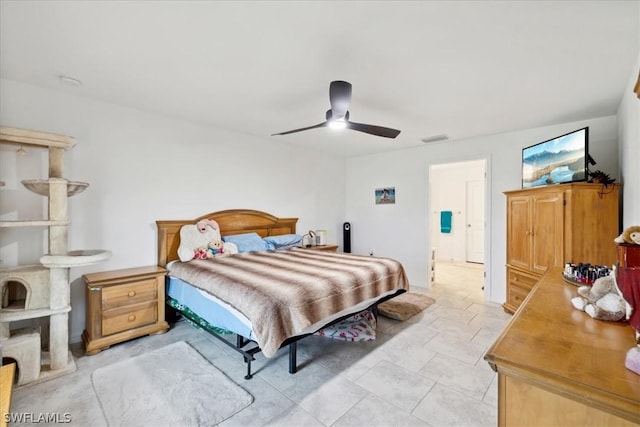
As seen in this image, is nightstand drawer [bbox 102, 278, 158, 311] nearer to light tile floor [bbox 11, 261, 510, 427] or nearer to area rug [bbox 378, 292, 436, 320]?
light tile floor [bbox 11, 261, 510, 427]

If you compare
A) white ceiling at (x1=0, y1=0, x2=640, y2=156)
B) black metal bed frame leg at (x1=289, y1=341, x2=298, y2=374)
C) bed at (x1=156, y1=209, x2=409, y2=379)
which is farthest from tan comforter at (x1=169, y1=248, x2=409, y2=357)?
white ceiling at (x1=0, y1=0, x2=640, y2=156)

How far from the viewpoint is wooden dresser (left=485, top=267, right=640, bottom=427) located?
2.33 feet

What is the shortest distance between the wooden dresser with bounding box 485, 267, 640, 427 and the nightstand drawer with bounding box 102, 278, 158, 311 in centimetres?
306

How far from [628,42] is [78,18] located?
11.5 feet

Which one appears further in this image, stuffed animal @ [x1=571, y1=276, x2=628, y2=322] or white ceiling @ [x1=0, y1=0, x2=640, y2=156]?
white ceiling @ [x1=0, y1=0, x2=640, y2=156]

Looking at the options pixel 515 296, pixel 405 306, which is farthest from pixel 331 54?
pixel 515 296

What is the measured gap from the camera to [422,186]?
16.2 ft

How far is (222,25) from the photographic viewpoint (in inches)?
69.3

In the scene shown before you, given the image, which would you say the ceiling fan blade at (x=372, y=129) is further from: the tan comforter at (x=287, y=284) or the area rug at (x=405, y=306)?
the area rug at (x=405, y=306)

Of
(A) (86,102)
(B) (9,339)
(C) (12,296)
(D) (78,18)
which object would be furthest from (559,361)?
(A) (86,102)

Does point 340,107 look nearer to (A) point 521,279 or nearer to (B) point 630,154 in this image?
(B) point 630,154

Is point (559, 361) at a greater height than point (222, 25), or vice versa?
point (222, 25)

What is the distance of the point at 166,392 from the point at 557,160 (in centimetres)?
440

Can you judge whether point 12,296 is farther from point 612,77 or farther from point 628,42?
point 612,77
